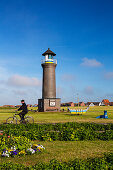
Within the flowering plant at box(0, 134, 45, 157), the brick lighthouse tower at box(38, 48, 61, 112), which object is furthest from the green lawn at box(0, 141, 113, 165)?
the brick lighthouse tower at box(38, 48, 61, 112)

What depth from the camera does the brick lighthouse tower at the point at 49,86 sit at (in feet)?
157

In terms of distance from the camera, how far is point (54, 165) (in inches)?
214

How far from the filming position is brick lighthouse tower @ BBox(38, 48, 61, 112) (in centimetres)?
4800

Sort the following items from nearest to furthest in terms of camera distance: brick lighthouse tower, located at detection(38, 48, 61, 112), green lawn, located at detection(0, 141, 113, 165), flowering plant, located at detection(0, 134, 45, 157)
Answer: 1. green lawn, located at detection(0, 141, 113, 165)
2. flowering plant, located at detection(0, 134, 45, 157)
3. brick lighthouse tower, located at detection(38, 48, 61, 112)

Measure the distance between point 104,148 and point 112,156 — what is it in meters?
2.60

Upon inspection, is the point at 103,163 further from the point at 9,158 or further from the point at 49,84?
the point at 49,84

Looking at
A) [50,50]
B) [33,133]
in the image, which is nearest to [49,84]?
[50,50]

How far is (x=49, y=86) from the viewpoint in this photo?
1895 inches

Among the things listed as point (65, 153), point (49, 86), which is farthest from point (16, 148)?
point (49, 86)

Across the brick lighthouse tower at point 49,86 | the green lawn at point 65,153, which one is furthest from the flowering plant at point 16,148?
the brick lighthouse tower at point 49,86

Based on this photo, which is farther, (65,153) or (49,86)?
(49,86)

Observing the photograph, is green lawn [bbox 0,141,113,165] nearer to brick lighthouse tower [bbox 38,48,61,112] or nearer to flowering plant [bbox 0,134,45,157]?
flowering plant [bbox 0,134,45,157]

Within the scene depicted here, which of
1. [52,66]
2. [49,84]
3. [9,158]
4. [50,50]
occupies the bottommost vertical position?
[9,158]

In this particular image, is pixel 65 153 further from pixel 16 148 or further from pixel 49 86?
pixel 49 86
